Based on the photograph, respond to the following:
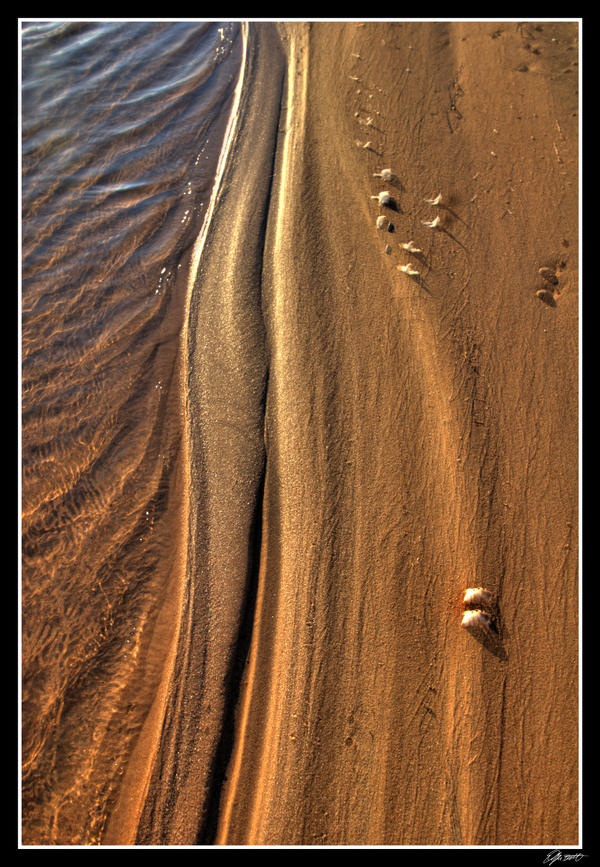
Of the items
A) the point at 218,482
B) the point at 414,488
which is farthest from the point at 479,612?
the point at 218,482

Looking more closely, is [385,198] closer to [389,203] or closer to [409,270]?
[389,203]

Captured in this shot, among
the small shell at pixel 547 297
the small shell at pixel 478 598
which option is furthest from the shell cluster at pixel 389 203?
the small shell at pixel 478 598

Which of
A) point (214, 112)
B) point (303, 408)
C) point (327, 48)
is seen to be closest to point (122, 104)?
point (214, 112)

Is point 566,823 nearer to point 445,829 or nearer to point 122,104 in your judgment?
point 445,829

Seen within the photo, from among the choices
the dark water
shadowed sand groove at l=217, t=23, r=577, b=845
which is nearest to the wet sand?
shadowed sand groove at l=217, t=23, r=577, b=845

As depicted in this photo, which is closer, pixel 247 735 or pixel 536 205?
pixel 247 735

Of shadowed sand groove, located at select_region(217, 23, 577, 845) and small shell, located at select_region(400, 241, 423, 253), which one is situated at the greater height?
small shell, located at select_region(400, 241, 423, 253)

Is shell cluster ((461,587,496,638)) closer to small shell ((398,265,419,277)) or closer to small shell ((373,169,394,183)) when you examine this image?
small shell ((398,265,419,277))

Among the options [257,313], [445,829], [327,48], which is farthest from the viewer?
[327,48]
